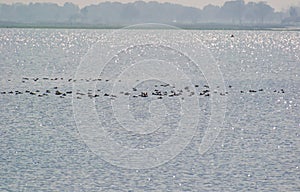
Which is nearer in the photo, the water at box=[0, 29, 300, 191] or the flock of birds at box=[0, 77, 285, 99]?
the water at box=[0, 29, 300, 191]

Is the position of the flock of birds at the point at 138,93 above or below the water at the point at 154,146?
below

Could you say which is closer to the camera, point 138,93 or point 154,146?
point 154,146

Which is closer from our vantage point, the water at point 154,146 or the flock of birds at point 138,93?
the water at point 154,146

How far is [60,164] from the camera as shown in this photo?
44750mm

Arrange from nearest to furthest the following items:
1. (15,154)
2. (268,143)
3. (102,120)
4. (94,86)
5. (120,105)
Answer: (15,154) → (268,143) → (102,120) → (120,105) → (94,86)

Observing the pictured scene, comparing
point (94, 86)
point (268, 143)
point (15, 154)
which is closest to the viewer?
point (15, 154)

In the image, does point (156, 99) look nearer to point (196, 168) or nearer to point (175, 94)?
point (175, 94)

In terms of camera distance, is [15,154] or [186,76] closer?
[15,154]

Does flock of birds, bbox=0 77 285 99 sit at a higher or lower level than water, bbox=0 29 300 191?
lower

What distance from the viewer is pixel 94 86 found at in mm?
91500

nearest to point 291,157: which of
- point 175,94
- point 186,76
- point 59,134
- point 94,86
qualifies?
point 59,134

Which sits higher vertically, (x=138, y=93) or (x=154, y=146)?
(x=154, y=146)

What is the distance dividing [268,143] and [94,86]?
138 ft

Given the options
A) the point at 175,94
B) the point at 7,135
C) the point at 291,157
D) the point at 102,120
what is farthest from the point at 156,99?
the point at 291,157
